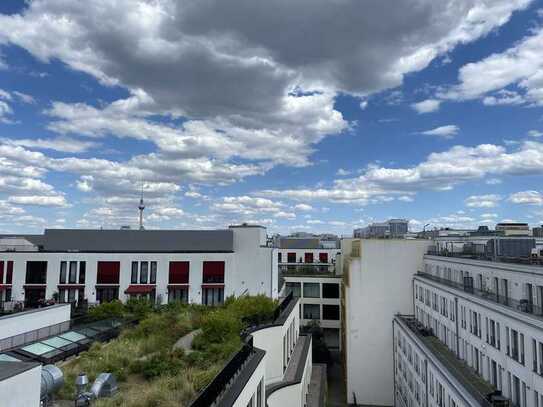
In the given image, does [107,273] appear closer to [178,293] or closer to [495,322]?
[178,293]

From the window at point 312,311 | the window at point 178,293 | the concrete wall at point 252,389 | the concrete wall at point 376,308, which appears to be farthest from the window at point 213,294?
the concrete wall at point 252,389

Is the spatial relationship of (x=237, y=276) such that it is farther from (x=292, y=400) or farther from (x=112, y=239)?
(x=292, y=400)

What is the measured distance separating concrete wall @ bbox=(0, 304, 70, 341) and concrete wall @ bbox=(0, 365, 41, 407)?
400 inches

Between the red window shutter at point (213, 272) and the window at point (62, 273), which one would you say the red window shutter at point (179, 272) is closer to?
the red window shutter at point (213, 272)

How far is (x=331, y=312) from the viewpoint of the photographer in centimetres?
6325

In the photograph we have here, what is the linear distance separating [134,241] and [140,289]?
6.41 meters

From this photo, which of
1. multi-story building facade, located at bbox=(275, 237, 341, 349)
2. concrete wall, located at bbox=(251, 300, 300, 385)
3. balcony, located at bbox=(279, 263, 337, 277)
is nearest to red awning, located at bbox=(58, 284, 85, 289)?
multi-story building facade, located at bbox=(275, 237, 341, 349)

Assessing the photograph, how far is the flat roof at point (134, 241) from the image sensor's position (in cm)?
4828

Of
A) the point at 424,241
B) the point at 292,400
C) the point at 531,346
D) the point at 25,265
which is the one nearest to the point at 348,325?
the point at 424,241

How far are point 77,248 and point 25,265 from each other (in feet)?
17.6

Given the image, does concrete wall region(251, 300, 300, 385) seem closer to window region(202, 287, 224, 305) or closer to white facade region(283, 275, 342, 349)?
window region(202, 287, 224, 305)

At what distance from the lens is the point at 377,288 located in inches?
1772

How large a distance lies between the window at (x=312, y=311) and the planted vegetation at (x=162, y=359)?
39281mm

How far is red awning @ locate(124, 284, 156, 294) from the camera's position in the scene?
4459cm
